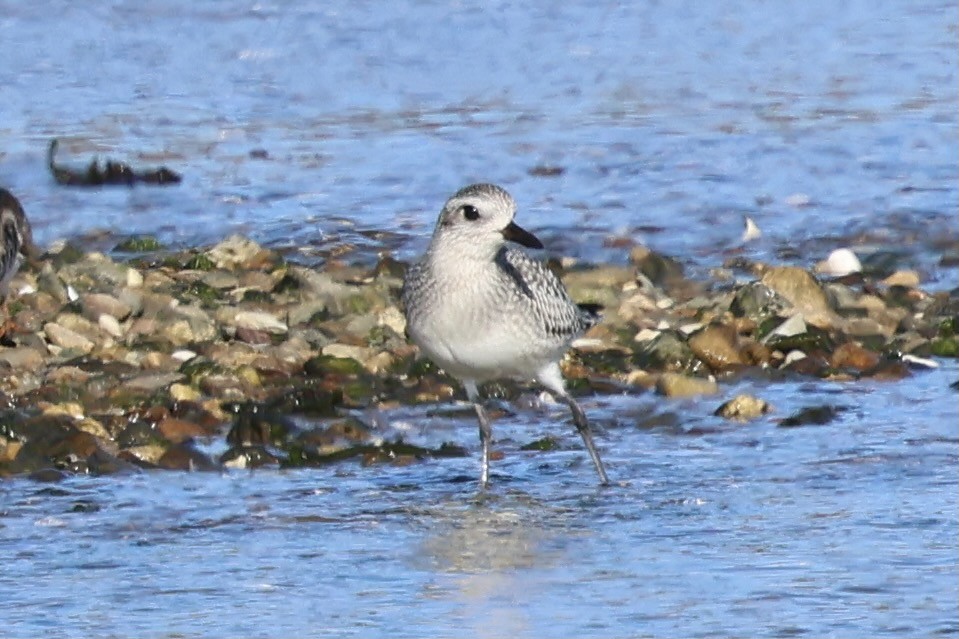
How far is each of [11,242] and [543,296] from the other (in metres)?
3.51

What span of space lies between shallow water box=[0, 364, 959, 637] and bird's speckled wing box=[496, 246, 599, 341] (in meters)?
0.50

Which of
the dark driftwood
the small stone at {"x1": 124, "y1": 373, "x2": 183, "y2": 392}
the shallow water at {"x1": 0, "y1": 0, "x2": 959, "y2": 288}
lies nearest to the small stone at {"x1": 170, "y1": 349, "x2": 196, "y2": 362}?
the small stone at {"x1": 124, "y1": 373, "x2": 183, "y2": 392}

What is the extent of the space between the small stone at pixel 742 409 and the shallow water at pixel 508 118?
2.95m

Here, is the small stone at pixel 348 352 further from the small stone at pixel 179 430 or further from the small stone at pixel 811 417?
the small stone at pixel 811 417

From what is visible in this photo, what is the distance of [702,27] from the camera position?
18.7 meters

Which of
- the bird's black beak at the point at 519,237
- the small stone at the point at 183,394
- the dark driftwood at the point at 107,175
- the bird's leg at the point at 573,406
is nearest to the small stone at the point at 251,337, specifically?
the small stone at the point at 183,394

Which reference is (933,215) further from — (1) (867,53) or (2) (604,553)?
(2) (604,553)

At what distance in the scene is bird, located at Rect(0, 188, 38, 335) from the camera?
1066cm

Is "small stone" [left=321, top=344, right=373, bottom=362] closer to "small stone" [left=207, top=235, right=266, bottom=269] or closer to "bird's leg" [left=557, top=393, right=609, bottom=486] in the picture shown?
"bird's leg" [left=557, top=393, right=609, bottom=486]

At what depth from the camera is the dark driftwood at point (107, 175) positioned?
14227 millimetres

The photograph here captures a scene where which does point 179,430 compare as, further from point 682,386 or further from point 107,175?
point 107,175

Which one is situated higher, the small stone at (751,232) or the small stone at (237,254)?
the small stone at (237,254)

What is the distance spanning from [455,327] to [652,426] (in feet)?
3.88

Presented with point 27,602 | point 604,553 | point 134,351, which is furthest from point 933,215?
point 27,602
